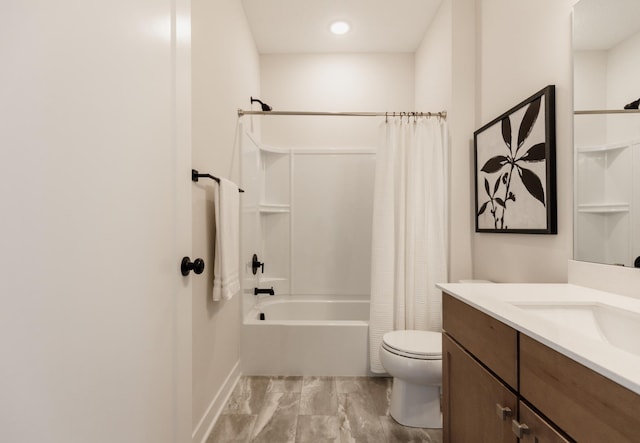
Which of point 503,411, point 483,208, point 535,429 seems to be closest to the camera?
point 535,429

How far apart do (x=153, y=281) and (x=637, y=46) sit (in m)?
1.68

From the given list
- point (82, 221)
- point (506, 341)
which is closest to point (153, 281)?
point (82, 221)

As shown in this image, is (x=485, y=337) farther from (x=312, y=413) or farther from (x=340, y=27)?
(x=340, y=27)

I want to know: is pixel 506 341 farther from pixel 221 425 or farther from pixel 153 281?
pixel 221 425

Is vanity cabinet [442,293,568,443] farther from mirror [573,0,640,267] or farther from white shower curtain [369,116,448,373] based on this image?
white shower curtain [369,116,448,373]

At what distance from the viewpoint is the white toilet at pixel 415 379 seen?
1666mm

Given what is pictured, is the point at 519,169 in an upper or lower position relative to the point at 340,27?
lower

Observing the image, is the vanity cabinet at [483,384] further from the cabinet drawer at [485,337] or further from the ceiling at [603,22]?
the ceiling at [603,22]

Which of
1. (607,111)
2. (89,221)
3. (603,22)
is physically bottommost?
(89,221)

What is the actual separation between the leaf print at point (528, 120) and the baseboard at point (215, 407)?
6.68ft

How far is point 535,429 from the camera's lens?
2.50 ft

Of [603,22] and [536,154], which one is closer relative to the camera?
[603,22]

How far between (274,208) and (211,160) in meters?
1.39

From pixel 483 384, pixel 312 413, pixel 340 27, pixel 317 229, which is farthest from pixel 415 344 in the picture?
pixel 340 27
